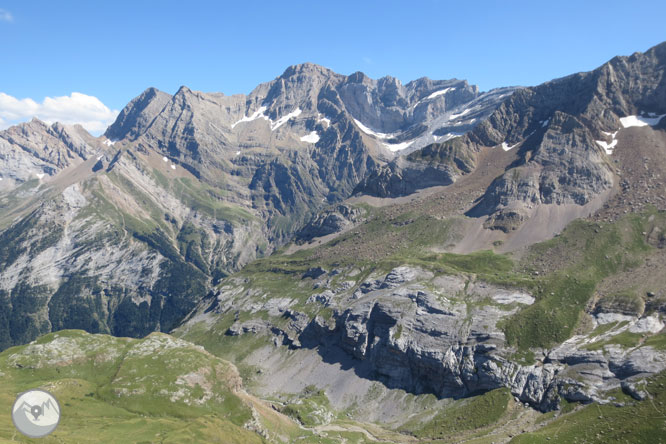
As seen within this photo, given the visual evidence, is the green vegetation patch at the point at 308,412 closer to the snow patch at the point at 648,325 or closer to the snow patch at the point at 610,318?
the snow patch at the point at 610,318

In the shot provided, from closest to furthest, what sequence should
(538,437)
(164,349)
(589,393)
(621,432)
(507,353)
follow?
(621,432)
(538,437)
(589,393)
(164,349)
(507,353)

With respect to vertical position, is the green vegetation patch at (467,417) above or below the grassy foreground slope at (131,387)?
below

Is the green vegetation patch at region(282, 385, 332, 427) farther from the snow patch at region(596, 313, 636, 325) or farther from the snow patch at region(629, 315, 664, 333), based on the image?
the snow patch at region(629, 315, 664, 333)

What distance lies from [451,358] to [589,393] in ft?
188

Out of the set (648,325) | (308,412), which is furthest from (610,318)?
(308,412)

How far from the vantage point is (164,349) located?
167 m

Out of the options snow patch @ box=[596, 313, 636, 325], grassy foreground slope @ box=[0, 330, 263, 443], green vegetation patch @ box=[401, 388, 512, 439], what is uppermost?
grassy foreground slope @ box=[0, 330, 263, 443]

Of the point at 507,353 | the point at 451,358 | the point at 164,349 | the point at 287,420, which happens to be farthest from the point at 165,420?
the point at 507,353

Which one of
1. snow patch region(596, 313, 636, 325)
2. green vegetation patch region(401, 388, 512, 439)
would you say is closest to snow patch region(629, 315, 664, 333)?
snow patch region(596, 313, 636, 325)

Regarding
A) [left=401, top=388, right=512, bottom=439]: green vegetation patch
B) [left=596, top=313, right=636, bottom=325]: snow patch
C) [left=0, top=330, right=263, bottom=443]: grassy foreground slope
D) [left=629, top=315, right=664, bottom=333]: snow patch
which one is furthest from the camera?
[left=596, top=313, right=636, bottom=325]: snow patch

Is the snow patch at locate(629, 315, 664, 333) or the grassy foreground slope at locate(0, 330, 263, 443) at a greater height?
the grassy foreground slope at locate(0, 330, 263, 443)

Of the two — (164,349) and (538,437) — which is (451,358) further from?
(164,349)

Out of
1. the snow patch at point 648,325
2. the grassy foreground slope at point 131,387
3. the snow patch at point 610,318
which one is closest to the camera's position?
the grassy foreground slope at point 131,387

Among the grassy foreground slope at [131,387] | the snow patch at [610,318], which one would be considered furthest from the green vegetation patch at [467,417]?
the grassy foreground slope at [131,387]
